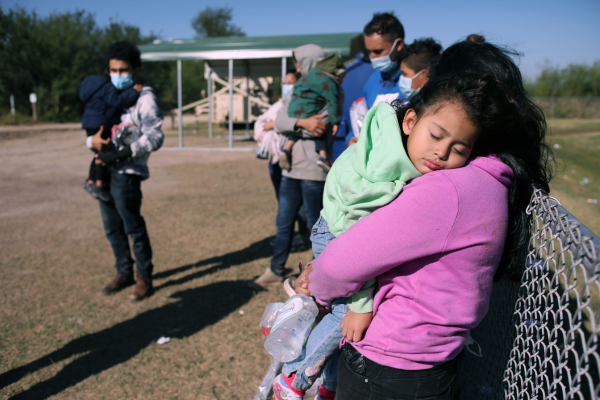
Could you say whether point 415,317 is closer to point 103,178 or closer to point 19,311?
point 103,178

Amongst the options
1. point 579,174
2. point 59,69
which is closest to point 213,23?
point 59,69

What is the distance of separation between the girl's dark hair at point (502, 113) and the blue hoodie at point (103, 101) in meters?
2.84

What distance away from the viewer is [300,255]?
4.96 m

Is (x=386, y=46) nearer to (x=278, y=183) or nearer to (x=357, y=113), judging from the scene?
(x=357, y=113)

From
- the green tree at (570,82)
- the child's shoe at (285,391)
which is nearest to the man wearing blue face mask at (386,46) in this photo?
the child's shoe at (285,391)

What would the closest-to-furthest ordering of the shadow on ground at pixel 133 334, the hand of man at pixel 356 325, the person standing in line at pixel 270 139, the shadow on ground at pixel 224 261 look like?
the hand of man at pixel 356 325 → the shadow on ground at pixel 133 334 → the shadow on ground at pixel 224 261 → the person standing in line at pixel 270 139

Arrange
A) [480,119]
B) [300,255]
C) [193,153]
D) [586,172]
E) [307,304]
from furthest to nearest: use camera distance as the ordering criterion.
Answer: [193,153]
[586,172]
[300,255]
[307,304]
[480,119]

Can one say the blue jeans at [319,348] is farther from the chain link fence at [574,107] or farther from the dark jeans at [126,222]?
the chain link fence at [574,107]

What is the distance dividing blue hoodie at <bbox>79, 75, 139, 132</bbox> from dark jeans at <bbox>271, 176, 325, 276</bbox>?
154 cm

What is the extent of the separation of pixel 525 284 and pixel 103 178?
3.35 m

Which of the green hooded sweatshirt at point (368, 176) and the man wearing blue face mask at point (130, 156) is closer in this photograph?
the green hooded sweatshirt at point (368, 176)

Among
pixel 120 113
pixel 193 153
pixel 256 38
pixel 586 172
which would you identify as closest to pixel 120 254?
pixel 120 113

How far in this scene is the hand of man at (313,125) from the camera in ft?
11.7

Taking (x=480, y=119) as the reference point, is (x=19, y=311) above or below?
below
